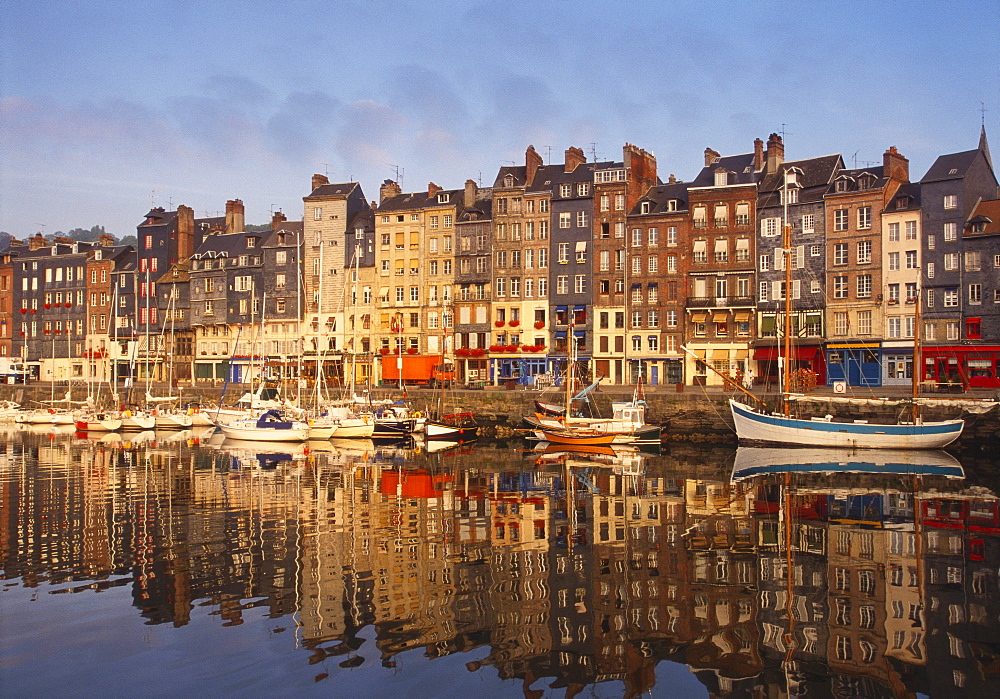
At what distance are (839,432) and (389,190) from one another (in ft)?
163

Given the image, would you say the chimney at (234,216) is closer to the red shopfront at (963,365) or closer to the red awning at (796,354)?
the red awning at (796,354)

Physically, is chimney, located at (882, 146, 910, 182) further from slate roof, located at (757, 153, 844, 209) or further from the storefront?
the storefront

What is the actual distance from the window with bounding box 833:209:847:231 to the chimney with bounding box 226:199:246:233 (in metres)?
58.6

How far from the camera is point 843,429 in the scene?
44625 mm

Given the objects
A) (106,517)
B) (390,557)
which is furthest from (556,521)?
(106,517)

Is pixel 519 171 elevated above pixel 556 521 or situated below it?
above

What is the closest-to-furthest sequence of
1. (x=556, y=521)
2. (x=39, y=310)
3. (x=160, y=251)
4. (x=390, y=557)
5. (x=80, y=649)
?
(x=80, y=649) → (x=390, y=557) → (x=556, y=521) → (x=160, y=251) → (x=39, y=310)

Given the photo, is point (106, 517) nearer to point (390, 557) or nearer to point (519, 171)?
point (390, 557)

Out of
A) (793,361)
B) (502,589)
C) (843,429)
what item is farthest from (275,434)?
(502,589)

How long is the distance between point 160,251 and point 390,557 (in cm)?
8020

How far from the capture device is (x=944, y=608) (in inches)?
611

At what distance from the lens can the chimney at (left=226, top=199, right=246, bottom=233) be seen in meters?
90.9

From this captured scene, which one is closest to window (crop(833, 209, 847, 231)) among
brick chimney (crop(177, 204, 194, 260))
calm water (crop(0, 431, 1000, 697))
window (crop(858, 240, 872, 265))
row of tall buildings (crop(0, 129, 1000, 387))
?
row of tall buildings (crop(0, 129, 1000, 387))

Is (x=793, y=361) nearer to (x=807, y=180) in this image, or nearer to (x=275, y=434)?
(x=807, y=180)
